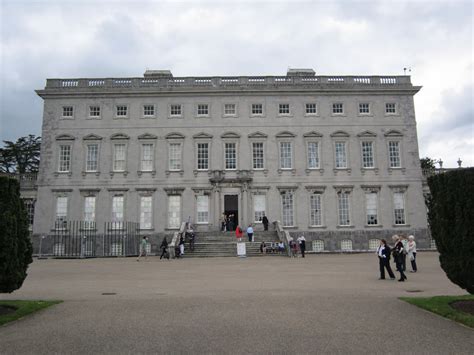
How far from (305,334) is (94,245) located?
3133 centimetres

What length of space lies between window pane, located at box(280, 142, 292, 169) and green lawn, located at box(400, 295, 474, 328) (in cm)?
2677

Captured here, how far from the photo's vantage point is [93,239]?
36500mm

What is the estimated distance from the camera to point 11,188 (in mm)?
10414

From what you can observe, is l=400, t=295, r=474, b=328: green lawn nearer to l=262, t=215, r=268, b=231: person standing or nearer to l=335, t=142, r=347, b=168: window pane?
l=262, t=215, r=268, b=231: person standing

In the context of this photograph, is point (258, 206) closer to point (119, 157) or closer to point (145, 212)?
point (145, 212)

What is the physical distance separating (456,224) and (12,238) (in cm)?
1018

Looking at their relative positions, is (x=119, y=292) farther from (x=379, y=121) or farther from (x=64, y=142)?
(x=379, y=121)

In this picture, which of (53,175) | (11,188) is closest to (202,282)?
(11,188)

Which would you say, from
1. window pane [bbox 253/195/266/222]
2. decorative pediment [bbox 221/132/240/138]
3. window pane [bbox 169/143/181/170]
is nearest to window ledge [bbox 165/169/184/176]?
window pane [bbox 169/143/181/170]

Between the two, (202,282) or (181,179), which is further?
(181,179)

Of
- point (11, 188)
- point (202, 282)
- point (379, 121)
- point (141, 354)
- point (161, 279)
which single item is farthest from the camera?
point (379, 121)

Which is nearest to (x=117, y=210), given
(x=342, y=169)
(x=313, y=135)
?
(x=313, y=135)

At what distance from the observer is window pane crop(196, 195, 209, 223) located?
3709cm

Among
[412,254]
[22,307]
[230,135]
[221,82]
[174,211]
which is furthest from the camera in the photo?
[221,82]
